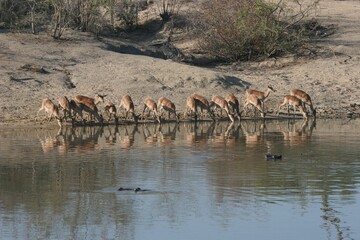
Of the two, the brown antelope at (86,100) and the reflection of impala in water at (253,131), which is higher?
the brown antelope at (86,100)

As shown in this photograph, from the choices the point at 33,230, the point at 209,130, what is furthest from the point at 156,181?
the point at 209,130

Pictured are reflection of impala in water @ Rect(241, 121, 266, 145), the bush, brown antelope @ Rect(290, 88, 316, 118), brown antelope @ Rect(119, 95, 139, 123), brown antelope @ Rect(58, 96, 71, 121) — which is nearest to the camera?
reflection of impala in water @ Rect(241, 121, 266, 145)

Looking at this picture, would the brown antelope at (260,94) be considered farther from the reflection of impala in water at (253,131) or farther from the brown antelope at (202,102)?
the brown antelope at (202,102)

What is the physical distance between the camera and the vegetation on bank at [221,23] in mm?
30766

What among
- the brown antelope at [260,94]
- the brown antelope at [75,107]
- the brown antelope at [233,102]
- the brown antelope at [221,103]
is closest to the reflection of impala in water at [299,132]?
the brown antelope at [260,94]

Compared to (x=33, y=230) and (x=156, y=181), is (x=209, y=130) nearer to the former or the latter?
(x=156, y=181)

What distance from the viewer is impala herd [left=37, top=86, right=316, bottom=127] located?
24.0 meters

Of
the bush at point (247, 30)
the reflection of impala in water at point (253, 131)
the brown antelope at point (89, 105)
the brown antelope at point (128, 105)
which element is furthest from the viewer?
the bush at point (247, 30)

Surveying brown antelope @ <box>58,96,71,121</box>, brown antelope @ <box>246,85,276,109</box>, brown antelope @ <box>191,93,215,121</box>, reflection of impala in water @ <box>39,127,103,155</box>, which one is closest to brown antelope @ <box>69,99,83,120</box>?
brown antelope @ <box>58,96,71,121</box>

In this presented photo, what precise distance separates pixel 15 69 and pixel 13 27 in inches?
174

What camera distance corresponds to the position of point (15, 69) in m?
26.1

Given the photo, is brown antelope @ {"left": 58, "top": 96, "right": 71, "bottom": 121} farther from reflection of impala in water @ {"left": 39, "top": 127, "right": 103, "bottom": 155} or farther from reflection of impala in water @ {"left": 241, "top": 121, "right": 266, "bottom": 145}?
reflection of impala in water @ {"left": 241, "top": 121, "right": 266, "bottom": 145}

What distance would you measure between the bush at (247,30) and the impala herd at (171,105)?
15.6 ft

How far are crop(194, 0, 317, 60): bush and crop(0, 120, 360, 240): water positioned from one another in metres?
8.00
